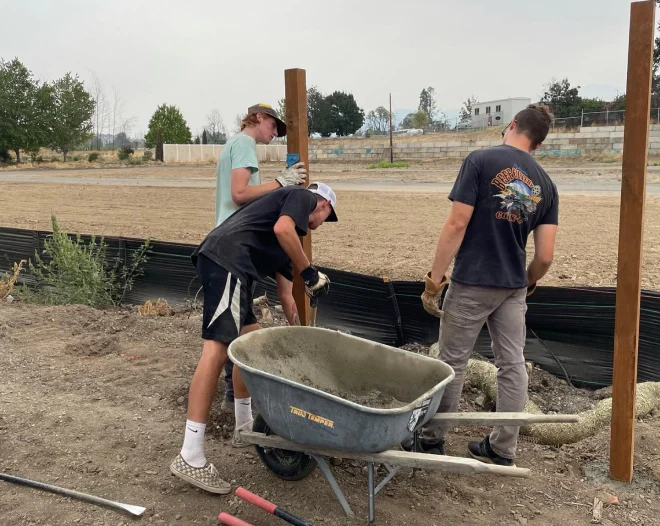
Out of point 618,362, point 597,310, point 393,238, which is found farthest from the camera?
point 393,238

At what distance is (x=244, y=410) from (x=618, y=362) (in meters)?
2.01

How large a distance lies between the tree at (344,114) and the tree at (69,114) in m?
21.1

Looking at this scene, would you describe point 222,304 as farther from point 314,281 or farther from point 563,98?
point 563,98

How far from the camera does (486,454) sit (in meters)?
3.28

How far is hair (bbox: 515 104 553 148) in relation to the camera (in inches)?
120

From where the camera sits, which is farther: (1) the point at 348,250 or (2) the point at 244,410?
(1) the point at 348,250

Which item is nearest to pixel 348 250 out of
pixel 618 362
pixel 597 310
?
pixel 597 310

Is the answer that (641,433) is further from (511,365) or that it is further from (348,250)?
(348,250)

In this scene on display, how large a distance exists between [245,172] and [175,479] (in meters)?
1.80

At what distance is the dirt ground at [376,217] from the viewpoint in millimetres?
8320

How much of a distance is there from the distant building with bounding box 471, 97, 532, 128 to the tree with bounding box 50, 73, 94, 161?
3278 cm

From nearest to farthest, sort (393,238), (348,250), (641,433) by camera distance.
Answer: (641,433) → (348,250) → (393,238)

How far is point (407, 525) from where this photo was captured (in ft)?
9.04

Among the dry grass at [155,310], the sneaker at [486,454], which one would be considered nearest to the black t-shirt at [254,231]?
the sneaker at [486,454]
